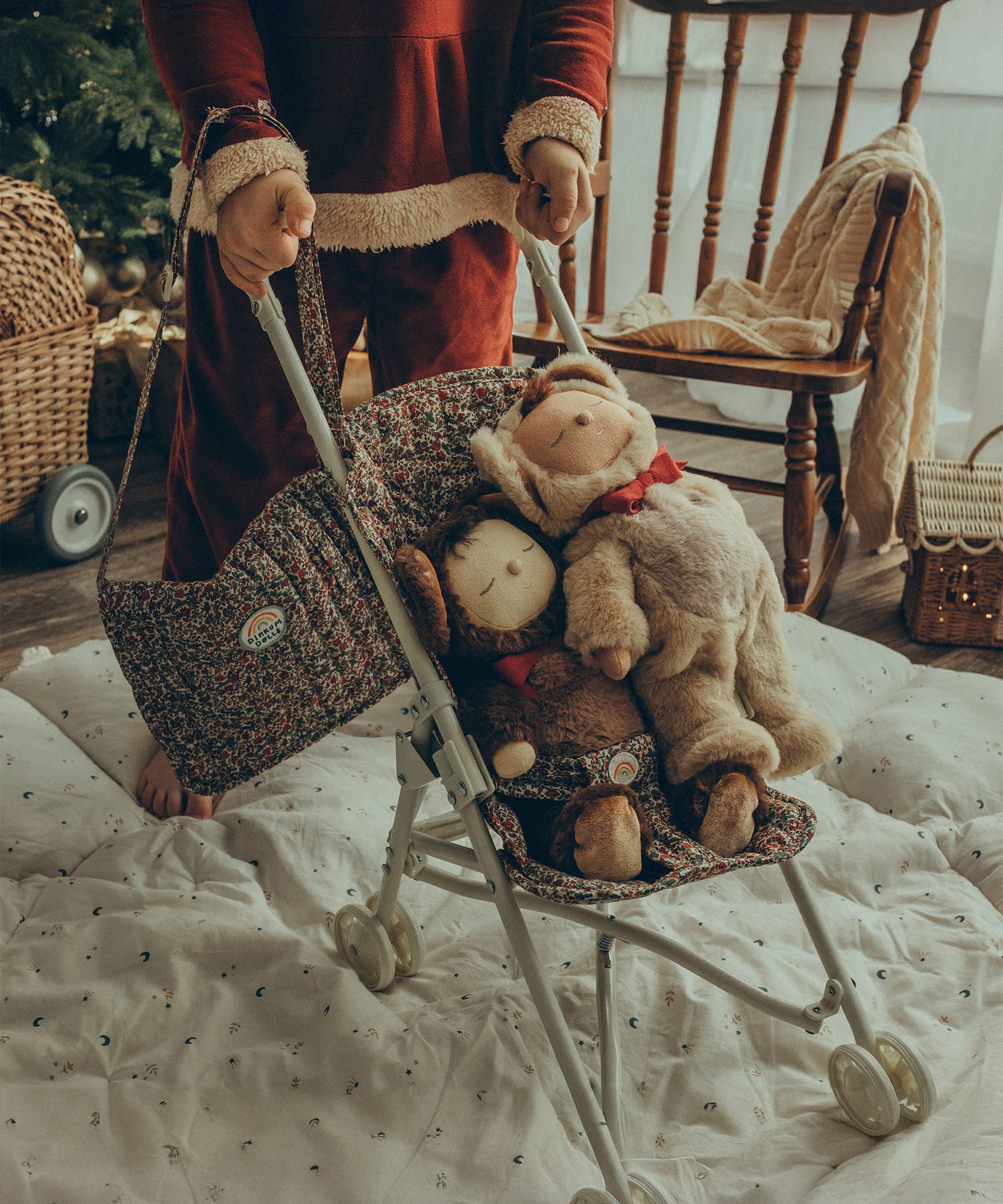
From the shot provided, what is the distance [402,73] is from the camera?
94cm

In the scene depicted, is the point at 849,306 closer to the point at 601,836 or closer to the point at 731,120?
the point at 731,120

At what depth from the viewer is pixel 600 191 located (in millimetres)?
1484

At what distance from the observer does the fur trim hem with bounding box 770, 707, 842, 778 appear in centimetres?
80

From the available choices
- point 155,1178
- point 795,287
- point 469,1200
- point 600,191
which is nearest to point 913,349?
point 795,287

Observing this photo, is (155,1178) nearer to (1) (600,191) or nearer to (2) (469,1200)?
(2) (469,1200)

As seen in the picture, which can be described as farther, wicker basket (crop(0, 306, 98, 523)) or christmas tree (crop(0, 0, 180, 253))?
christmas tree (crop(0, 0, 180, 253))

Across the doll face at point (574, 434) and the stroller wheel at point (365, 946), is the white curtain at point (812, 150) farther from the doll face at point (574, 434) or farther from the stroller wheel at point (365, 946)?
the stroller wheel at point (365, 946)

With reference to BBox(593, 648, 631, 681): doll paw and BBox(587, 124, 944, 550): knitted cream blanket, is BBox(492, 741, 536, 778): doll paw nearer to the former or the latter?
BBox(593, 648, 631, 681): doll paw

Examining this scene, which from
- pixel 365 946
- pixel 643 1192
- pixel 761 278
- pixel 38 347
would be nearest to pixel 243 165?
pixel 365 946

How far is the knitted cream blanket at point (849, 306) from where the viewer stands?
58.8 inches

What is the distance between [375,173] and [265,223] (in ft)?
0.87

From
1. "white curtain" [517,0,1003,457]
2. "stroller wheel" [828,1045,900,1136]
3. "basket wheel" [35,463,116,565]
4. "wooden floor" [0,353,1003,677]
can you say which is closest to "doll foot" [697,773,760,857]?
"stroller wheel" [828,1045,900,1136]

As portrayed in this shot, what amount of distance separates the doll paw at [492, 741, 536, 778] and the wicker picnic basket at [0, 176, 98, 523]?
1.18 meters

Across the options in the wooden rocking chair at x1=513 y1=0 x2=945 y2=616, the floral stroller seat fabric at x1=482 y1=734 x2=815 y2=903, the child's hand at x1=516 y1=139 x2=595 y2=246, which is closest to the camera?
the floral stroller seat fabric at x1=482 y1=734 x2=815 y2=903
